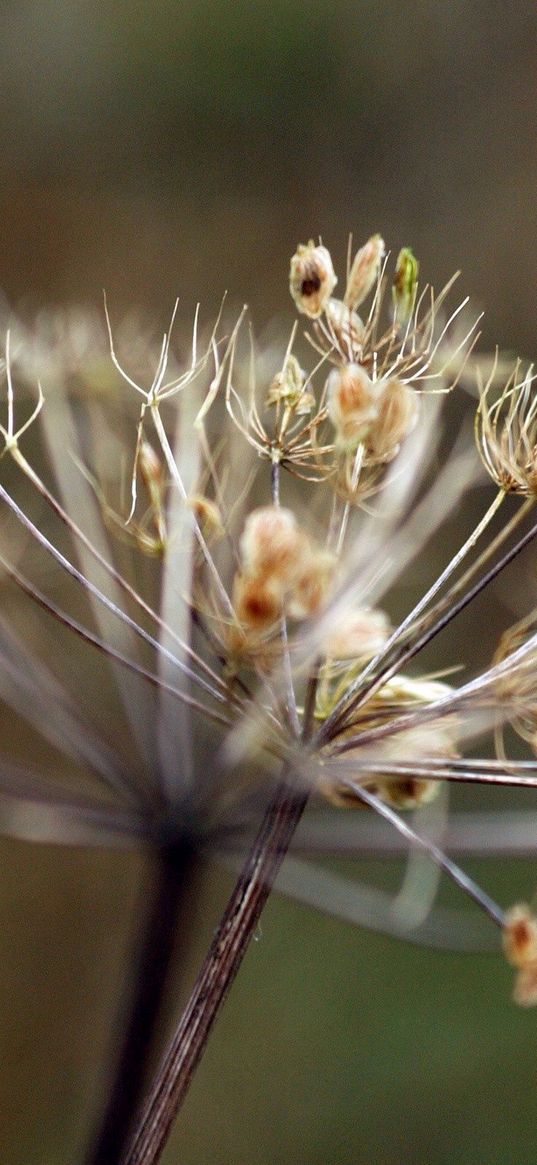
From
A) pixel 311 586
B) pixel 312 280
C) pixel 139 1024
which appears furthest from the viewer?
pixel 312 280

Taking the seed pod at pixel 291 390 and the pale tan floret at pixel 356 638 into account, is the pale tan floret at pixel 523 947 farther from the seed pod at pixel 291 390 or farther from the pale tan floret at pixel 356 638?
the seed pod at pixel 291 390

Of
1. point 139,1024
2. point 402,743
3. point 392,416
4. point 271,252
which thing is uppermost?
point 271,252

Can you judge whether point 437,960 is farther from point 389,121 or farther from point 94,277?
point 389,121

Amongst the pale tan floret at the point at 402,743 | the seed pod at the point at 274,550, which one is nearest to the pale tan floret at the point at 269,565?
the seed pod at the point at 274,550

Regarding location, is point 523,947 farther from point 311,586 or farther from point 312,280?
point 312,280

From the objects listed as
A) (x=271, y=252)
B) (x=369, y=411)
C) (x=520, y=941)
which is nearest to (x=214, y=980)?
(x=520, y=941)

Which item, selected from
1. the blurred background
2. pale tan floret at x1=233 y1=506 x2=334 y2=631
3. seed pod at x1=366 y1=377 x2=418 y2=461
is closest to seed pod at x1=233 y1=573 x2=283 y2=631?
pale tan floret at x1=233 y1=506 x2=334 y2=631
